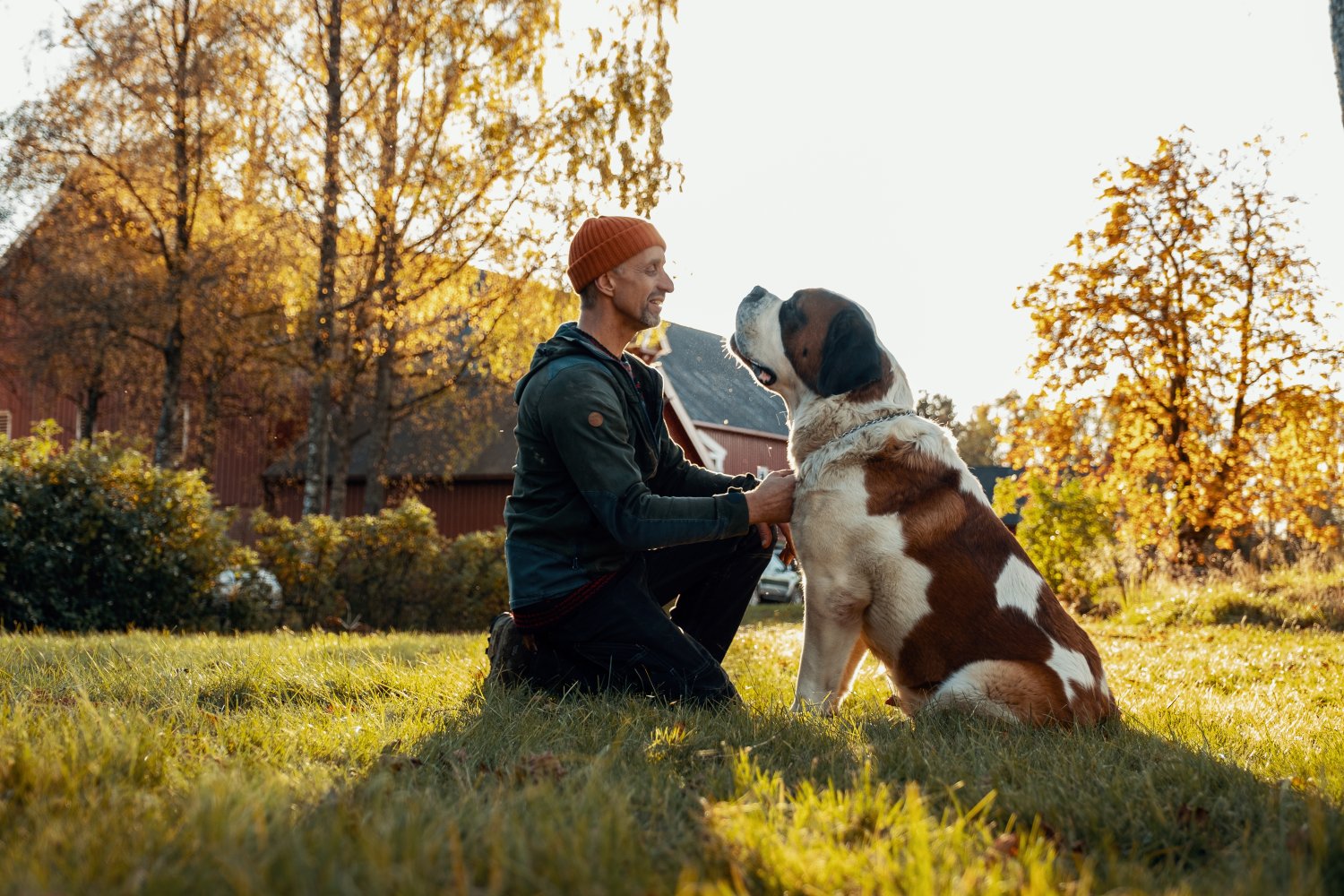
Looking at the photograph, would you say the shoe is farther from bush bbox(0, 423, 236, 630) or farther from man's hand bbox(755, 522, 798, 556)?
bush bbox(0, 423, 236, 630)

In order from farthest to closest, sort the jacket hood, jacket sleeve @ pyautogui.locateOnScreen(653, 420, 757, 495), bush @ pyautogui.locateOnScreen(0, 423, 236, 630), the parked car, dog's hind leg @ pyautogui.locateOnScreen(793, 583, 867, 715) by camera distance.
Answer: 1. the parked car
2. bush @ pyautogui.locateOnScreen(0, 423, 236, 630)
3. jacket sleeve @ pyautogui.locateOnScreen(653, 420, 757, 495)
4. the jacket hood
5. dog's hind leg @ pyautogui.locateOnScreen(793, 583, 867, 715)

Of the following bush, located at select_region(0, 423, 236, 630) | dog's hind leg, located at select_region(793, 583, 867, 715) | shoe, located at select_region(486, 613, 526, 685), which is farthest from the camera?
bush, located at select_region(0, 423, 236, 630)

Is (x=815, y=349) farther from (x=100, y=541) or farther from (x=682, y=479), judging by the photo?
(x=100, y=541)

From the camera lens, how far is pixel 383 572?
12227 millimetres

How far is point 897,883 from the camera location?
68.1 inches

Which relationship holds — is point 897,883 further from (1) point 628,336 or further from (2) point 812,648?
(1) point 628,336

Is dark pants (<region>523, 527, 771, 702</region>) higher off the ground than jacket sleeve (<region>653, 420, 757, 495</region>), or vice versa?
jacket sleeve (<region>653, 420, 757, 495</region>)

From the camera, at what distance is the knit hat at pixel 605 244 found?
416cm

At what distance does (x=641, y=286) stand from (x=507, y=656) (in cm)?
158

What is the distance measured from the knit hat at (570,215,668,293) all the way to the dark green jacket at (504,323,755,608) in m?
0.25

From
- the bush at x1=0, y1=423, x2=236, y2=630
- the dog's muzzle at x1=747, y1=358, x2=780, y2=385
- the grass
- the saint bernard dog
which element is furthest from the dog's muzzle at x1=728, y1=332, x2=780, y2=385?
the bush at x1=0, y1=423, x2=236, y2=630

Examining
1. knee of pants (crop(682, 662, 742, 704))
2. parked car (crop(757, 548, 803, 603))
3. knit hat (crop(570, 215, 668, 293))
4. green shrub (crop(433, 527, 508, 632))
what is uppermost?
knit hat (crop(570, 215, 668, 293))

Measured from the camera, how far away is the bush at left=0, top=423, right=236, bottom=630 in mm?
8867

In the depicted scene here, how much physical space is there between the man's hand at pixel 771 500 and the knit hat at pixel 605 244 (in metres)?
1.06
